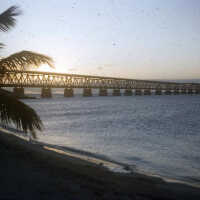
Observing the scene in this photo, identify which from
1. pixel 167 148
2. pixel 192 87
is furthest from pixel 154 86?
pixel 167 148

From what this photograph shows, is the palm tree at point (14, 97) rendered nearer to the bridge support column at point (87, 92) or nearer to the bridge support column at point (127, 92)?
the bridge support column at point (87, 92)

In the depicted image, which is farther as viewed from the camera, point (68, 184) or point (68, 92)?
point (68, 92)

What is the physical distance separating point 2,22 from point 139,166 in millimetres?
6146

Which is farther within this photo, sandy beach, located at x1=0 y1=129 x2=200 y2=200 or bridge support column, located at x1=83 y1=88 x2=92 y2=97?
bridge support column, located at x1=83 y1=88 x2=92 y2=97

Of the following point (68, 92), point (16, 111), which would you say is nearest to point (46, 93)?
point (68, 92)

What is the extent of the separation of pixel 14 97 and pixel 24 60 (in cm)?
96

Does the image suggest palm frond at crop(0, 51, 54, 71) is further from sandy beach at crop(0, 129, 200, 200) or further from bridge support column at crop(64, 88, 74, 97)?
bridge support column at crop(64, 88, 74, 97)

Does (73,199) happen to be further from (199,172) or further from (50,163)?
(199,172)

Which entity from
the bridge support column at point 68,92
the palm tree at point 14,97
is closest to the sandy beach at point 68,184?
the palm tree at point 14,97

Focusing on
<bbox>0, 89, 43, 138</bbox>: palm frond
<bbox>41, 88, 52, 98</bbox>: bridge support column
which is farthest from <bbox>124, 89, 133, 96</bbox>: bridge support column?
<bbox>0, 89, 43, 138</bbox>: palm frond

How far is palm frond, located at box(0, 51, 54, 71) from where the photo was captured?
571cm

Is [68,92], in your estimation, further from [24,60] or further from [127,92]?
[24,60]

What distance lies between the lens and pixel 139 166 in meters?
8.14

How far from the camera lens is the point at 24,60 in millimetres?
5762
